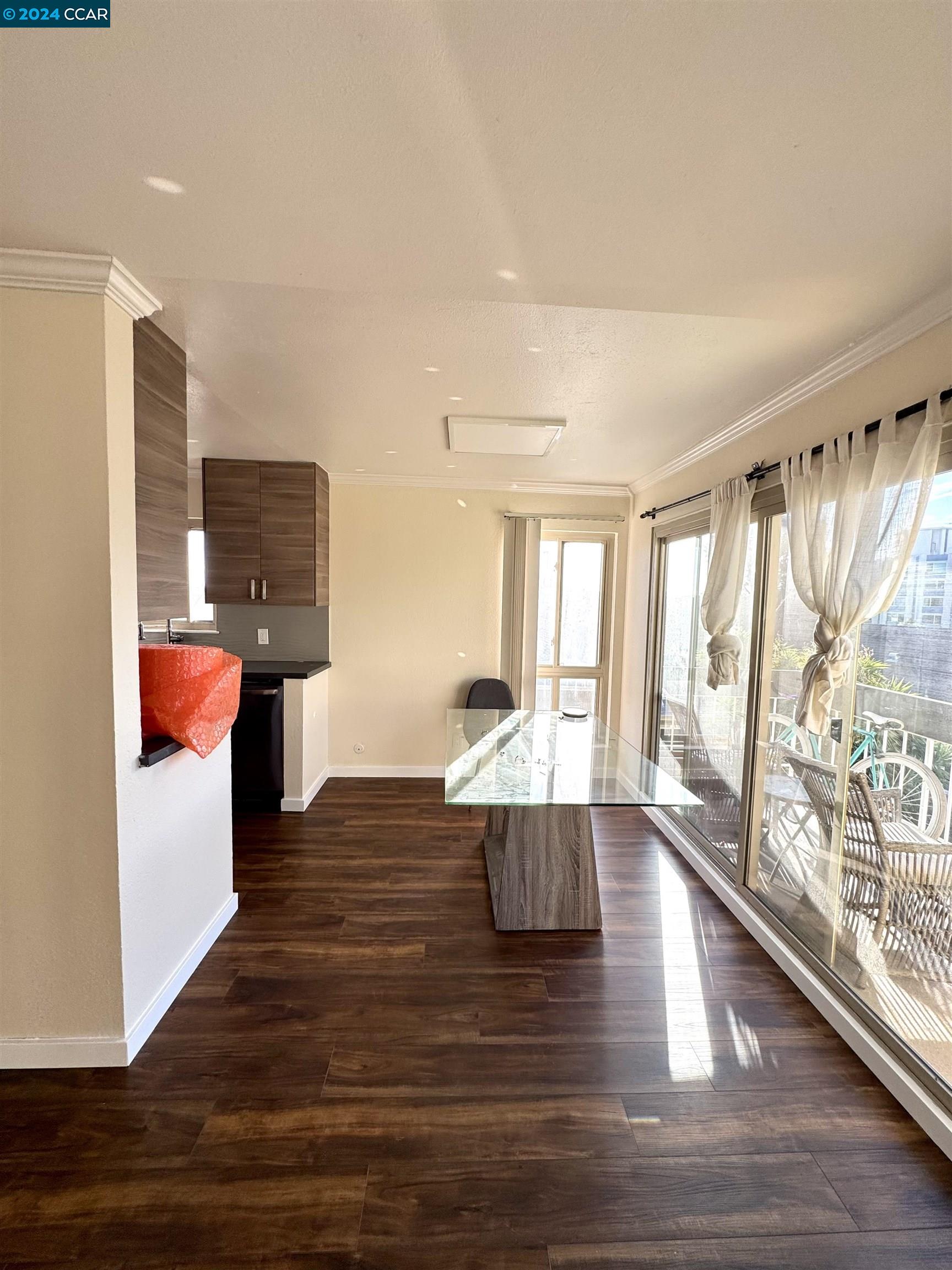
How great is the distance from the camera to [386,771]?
15.6 feet

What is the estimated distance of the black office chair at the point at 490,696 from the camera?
14.6 ft

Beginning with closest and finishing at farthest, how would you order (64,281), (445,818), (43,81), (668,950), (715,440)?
(43,81)
(64,281)
(668,950)
(715,440)
(445,818)

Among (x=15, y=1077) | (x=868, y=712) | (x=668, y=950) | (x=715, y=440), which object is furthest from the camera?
(x=715, y=440)

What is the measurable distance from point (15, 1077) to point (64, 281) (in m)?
2.46

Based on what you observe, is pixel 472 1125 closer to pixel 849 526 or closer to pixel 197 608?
pixel 849 526

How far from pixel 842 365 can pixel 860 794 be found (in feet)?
5.31

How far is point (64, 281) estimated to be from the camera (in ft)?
5.23

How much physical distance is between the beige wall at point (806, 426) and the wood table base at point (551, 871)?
1920 millimetres

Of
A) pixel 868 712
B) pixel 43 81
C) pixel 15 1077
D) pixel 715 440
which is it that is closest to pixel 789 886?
pixel 868 712

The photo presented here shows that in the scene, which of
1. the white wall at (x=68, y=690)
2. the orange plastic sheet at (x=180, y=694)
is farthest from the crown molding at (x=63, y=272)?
the orange plastic sheet at (x=180, y=694)

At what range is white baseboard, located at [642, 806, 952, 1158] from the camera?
164 centimetres

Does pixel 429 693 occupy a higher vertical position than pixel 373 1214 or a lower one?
higher

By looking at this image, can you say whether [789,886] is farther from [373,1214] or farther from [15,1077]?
[15,1077]

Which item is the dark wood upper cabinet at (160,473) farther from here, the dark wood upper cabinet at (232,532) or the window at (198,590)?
the window at (198,590)
